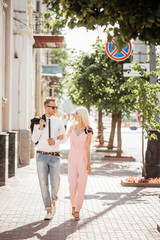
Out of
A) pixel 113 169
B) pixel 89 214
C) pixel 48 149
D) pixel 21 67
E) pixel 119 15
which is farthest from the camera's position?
pixel 21 67

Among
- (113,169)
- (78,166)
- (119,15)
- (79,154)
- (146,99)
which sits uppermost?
(119,15)

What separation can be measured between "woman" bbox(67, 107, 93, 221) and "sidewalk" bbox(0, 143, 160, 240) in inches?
17.0

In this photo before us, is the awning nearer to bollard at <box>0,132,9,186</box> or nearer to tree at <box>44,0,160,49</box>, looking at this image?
bollard at <box>0,132,9,186</box>

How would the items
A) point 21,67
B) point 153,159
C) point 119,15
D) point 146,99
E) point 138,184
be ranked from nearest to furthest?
point 119,15 < point 138,184 < point 146,99 < point 153,159 < point 21,67

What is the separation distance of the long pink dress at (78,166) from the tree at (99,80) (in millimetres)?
11480

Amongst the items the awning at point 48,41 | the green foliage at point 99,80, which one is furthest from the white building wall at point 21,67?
the green foliage at point 99,80

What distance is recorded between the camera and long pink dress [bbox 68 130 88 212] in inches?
279

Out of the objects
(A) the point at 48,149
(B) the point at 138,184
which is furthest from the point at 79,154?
(B) the point at 138,184

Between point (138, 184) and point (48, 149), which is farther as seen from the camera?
point (138, 184)

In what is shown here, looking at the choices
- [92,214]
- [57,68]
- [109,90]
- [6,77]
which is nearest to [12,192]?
[92,214]

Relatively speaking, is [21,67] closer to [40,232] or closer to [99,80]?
[99,80]

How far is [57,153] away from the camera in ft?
22.8

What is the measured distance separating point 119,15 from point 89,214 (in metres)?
3.71

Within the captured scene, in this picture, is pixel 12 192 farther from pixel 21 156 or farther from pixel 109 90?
pixel 109 90
